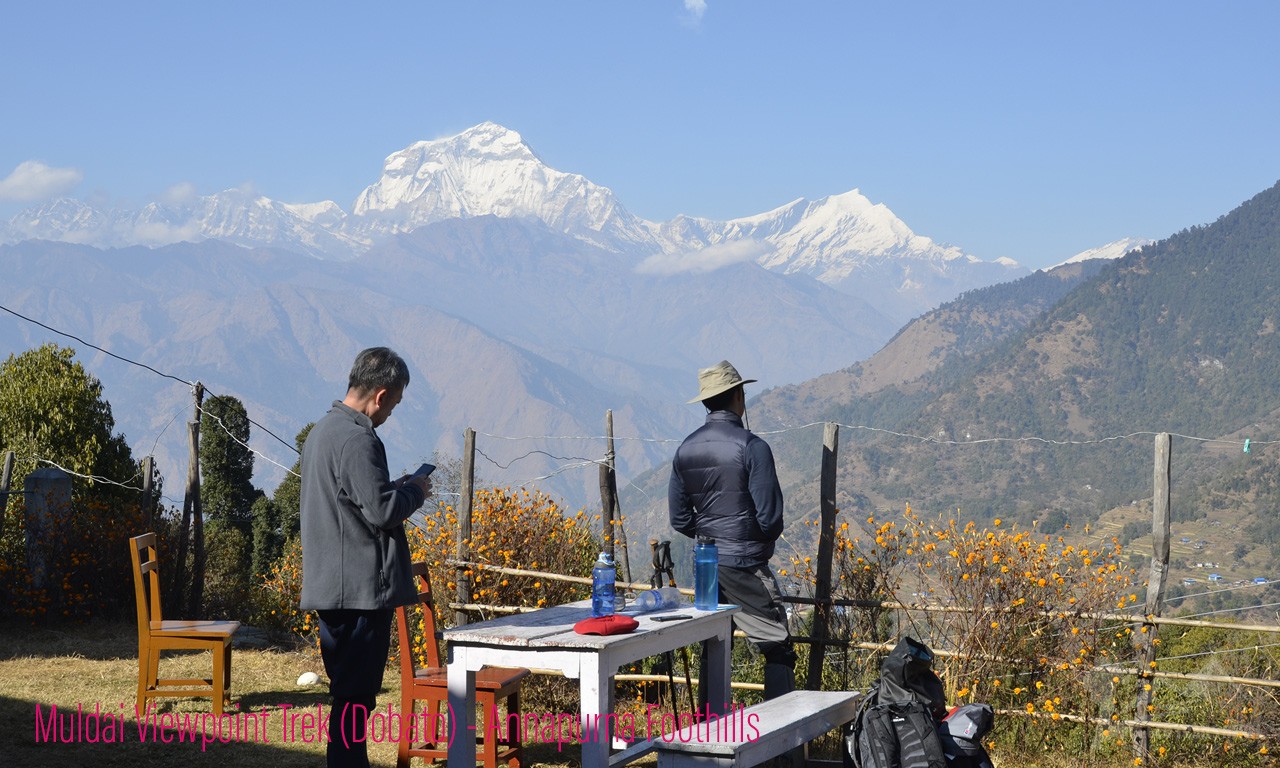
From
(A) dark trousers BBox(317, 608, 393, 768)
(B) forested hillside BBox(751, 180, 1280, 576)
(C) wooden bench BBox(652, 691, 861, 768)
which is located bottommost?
(C) wooden bench BBox(652, 691, 861, 768)

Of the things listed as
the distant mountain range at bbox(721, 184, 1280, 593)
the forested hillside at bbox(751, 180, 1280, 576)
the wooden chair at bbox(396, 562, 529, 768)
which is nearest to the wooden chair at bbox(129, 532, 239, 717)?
the wooden chair at bbox(396, 562, 529, 768)

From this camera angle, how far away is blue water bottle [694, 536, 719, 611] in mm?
5125

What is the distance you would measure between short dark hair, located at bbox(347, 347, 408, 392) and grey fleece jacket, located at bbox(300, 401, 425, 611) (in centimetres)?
10

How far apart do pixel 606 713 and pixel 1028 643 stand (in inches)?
117

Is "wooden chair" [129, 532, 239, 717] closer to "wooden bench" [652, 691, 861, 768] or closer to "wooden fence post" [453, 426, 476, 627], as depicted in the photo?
"wooden fence post" [453, 426, 476, 627]

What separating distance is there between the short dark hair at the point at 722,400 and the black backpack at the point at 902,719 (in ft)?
4.53

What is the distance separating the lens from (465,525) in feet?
24.8

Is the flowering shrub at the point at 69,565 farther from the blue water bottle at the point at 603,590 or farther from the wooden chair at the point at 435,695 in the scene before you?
the blue water bottle at the point at 603,590

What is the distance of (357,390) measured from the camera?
4164 millimetres

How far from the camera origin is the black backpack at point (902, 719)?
4441mm

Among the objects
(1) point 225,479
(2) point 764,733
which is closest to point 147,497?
(2) point 764,733

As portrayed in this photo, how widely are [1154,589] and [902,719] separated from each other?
2.29 meters

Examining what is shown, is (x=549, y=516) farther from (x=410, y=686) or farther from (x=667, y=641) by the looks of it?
(x=667, y=641)

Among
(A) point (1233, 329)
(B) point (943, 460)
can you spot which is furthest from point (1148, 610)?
(A) point (1233, 329)
